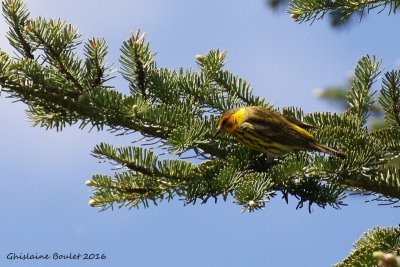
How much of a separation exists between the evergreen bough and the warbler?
0.06 meters

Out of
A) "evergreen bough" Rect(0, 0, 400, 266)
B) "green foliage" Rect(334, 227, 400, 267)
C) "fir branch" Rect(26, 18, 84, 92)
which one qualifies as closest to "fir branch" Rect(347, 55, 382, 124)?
"evergreen bough" Rect(0, 0, 400, 266)

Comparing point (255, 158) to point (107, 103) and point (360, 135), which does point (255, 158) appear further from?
point (107, 103)

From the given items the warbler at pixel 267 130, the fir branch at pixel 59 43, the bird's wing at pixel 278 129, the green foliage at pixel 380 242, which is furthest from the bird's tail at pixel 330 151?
the fir branch at pixel 59 43

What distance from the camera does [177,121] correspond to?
227 centimetres

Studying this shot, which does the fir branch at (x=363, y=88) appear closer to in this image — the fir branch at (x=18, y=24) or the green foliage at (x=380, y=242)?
the green foliage at (x=380, y=242)

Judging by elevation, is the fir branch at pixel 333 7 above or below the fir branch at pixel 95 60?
above

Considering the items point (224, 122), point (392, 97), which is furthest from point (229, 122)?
point (392, 97)

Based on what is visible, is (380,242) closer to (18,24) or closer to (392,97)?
(392,97)

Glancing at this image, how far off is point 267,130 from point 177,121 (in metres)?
0.62

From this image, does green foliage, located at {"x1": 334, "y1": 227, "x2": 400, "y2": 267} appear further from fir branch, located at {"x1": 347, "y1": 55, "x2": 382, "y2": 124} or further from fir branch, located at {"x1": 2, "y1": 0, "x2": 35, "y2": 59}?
fir branch, located at {"x1": 2, "y1": 0, "x2": 35, "y2": 59}

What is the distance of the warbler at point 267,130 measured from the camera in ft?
8.02

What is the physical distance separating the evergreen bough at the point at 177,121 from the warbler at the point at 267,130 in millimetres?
55

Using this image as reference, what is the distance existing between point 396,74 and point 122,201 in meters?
1.27

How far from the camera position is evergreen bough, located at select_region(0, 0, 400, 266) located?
2.03 metres
